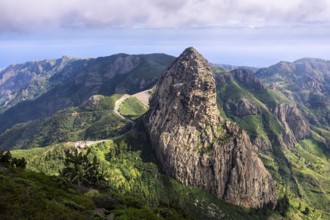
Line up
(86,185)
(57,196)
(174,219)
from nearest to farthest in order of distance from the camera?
(57,196) → (174,219) → (86,185)

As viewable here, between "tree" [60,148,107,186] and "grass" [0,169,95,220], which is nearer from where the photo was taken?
"grass" [0,169,95,220]

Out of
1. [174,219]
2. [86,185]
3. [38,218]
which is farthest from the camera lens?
[86,185]

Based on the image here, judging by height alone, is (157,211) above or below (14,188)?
below

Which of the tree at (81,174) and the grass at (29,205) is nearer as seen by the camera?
the grass at (29,205)

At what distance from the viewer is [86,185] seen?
158625 millimetres

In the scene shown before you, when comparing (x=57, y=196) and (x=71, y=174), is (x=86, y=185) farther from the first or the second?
(x=57, y=196)

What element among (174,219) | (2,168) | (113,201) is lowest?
(174,219)

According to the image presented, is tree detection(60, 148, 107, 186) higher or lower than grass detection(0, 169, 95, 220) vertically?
lower

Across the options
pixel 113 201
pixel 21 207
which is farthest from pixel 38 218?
pixel 113 201

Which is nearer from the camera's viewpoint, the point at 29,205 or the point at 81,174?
the point at 29,205

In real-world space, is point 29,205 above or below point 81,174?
above

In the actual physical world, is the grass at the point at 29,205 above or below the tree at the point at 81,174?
above

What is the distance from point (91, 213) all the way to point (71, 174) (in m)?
71.0

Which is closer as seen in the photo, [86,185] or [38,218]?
[38,218]
